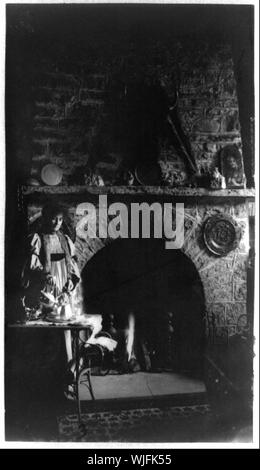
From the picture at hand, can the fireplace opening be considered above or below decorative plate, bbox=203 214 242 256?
below

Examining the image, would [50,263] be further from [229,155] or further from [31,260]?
[229,155]

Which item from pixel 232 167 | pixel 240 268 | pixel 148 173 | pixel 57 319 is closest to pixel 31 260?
pixel 57 319

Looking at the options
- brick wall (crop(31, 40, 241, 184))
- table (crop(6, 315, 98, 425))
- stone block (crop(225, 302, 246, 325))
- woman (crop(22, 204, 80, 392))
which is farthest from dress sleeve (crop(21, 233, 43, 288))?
stone block (crop(225, 302, 246, 325))

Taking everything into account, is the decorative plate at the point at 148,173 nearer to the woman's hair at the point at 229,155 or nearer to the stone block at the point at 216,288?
the woman's hair at the point at 229,155

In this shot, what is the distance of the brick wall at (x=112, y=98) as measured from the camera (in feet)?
13.5

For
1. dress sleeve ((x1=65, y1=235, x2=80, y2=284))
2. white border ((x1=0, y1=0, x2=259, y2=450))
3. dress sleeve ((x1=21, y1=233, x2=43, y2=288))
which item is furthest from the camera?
dress sleeve ((x1=65, y1=235, x2=80, y2=284))

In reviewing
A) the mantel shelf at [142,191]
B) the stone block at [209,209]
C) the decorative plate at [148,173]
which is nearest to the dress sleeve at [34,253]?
the mantel shelf at [142,191]

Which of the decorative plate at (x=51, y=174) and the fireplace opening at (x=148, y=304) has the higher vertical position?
the decorative plate at (x=51, y=174)

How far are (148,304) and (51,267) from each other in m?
0.95

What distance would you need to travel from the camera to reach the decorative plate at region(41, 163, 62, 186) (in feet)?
13.6

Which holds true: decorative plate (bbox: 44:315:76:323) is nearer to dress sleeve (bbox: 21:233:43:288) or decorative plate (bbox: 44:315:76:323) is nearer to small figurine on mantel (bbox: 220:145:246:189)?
dress sleeve (bbox: 21:233:43:288)

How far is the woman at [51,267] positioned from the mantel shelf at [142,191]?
0.54ft

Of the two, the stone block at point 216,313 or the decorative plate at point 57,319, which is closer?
the decorative plate at point 57,319

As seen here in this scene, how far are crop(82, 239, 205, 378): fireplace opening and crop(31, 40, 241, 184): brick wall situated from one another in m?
0.80
